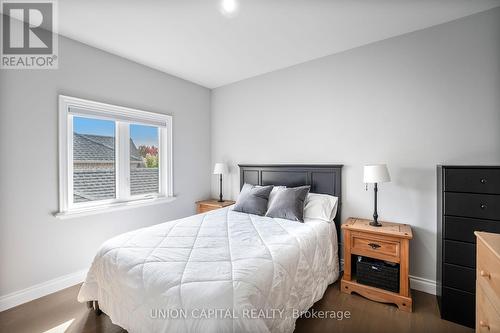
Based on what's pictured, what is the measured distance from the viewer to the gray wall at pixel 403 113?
2105mm

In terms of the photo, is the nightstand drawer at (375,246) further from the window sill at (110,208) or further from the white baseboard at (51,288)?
the window sill at (110,208)

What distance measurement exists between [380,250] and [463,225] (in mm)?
663

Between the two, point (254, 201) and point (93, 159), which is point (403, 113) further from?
point (93, 159)

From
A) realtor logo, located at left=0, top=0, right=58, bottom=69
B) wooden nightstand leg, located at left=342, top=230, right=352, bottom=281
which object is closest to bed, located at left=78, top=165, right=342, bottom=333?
wooden nightstand leg, located at left=342, top=230, right=352, bottom=281

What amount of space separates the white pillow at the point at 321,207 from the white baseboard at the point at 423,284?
973 mm

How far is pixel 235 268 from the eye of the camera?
1431 mm

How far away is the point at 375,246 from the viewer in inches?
87.4

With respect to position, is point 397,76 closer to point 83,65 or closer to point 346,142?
point 346,142

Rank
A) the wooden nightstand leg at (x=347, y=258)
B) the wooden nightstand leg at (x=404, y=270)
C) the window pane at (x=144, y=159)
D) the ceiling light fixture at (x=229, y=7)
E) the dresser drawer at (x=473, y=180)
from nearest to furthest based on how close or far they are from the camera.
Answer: the dresser drawer at (x=473, y=180), the ceiling light fixture at (x=229, y=7), the wooden nightstand leg at (x=404, y=270), the wooden nightstand leg at (x=347, y=258), the window pane at (x=144, y=159)

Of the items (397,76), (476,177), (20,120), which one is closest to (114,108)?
(20,120)

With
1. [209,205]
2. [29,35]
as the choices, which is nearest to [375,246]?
[209,205]

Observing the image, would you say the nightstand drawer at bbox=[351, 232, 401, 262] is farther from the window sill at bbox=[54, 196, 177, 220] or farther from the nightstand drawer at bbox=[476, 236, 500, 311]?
the window sill at bbox=[54, 196, 177, 220]

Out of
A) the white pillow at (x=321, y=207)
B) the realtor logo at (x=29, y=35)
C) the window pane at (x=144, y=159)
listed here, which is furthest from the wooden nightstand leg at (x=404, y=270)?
the realtor logo at (x=29, y=35)

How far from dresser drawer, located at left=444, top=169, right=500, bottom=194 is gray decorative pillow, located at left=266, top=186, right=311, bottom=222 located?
1265 millimetres
